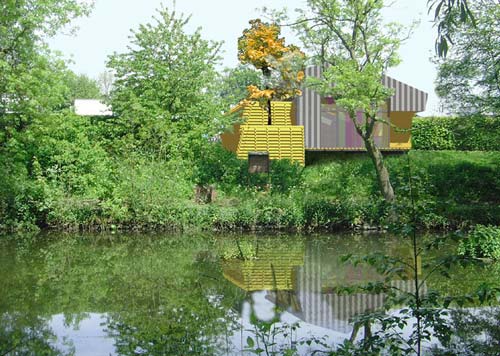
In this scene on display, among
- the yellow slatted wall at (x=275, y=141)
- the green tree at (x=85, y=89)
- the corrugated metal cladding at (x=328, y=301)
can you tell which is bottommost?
the corrugated metal cladding at (x=328, y=301)

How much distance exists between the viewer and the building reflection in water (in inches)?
Result: 381

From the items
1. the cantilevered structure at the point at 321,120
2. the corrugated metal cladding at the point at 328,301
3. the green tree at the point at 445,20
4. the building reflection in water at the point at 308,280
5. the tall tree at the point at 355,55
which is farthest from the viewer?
the cantilevered structure at the point at 321,120

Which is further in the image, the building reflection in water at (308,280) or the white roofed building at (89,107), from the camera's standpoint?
the white roofed building at (89,107)

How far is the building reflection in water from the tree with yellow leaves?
311 inches

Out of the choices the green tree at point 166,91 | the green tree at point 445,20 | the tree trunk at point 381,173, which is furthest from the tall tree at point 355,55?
the green tree at point 445,20

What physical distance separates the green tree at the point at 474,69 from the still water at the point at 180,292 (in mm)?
5961

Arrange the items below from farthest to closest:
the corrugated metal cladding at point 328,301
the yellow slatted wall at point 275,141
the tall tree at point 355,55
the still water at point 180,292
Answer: the yellow slatted wall at point 275,141 → the tall tree at point 355,55 → the corrugated metal cladding at point 328,301 → the still water at point 180,292

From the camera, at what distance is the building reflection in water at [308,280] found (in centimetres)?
967

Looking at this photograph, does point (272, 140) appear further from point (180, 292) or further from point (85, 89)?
point (85, 89)

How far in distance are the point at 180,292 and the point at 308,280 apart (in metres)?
2.67

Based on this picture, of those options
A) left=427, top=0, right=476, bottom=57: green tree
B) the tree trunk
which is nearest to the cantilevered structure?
the tree trunk

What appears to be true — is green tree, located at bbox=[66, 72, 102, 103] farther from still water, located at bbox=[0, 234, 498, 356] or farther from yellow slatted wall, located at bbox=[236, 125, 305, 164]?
still water, located at bbox=[0, 234, 498, 356]

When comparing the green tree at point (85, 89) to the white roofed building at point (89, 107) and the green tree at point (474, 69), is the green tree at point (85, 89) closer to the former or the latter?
the white roofed building at point (89, 107)

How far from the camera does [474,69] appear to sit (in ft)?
67.5
